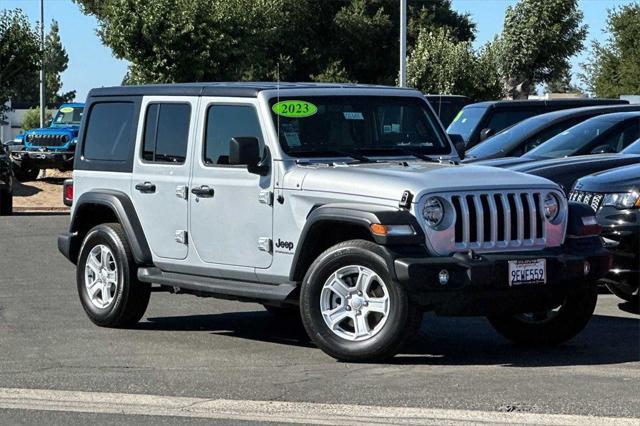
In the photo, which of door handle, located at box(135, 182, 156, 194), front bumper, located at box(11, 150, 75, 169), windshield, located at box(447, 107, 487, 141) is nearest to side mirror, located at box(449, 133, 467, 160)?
door handle, located at box(135, 182, 156, 194)

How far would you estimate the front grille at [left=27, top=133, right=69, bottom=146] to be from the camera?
35675 mm

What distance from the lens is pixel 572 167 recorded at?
12.5m

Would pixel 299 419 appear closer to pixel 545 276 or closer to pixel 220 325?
pixel 545 276

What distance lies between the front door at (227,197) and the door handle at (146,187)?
43cm

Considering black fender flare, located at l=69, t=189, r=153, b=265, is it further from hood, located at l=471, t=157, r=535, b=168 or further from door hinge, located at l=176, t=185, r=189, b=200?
hood, located at l=471, t=157, r=535, b=168

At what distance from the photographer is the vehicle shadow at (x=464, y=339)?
8695 millimetres

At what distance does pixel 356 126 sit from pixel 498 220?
1512 millimetres

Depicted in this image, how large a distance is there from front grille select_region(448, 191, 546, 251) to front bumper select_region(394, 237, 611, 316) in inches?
5.1

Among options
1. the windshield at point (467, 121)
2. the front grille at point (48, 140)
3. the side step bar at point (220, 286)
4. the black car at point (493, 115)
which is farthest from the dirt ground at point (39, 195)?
the side step bar at point (220, 286)

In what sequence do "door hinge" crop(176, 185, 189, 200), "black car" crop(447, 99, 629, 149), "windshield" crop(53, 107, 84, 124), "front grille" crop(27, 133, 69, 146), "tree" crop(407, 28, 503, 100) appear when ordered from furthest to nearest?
"tree" crop(407, 28, 503, 100) → "windshield" crop(53, 107, 84, 124) → "front grille" crop(27, 133, 69, 146) → "black car" crop(447, 99, 629, 149) → "door hinge" crop(176, 185, 189, 200)

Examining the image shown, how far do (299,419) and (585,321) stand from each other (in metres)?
3.02

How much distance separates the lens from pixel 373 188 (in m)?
8.40

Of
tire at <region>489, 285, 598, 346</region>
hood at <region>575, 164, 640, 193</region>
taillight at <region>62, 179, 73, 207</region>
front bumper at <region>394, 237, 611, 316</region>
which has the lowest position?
tire at <region>489, 285, 598, 346</region>

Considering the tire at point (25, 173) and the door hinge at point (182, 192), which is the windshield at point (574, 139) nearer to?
the door hinge at point (182, 192)
